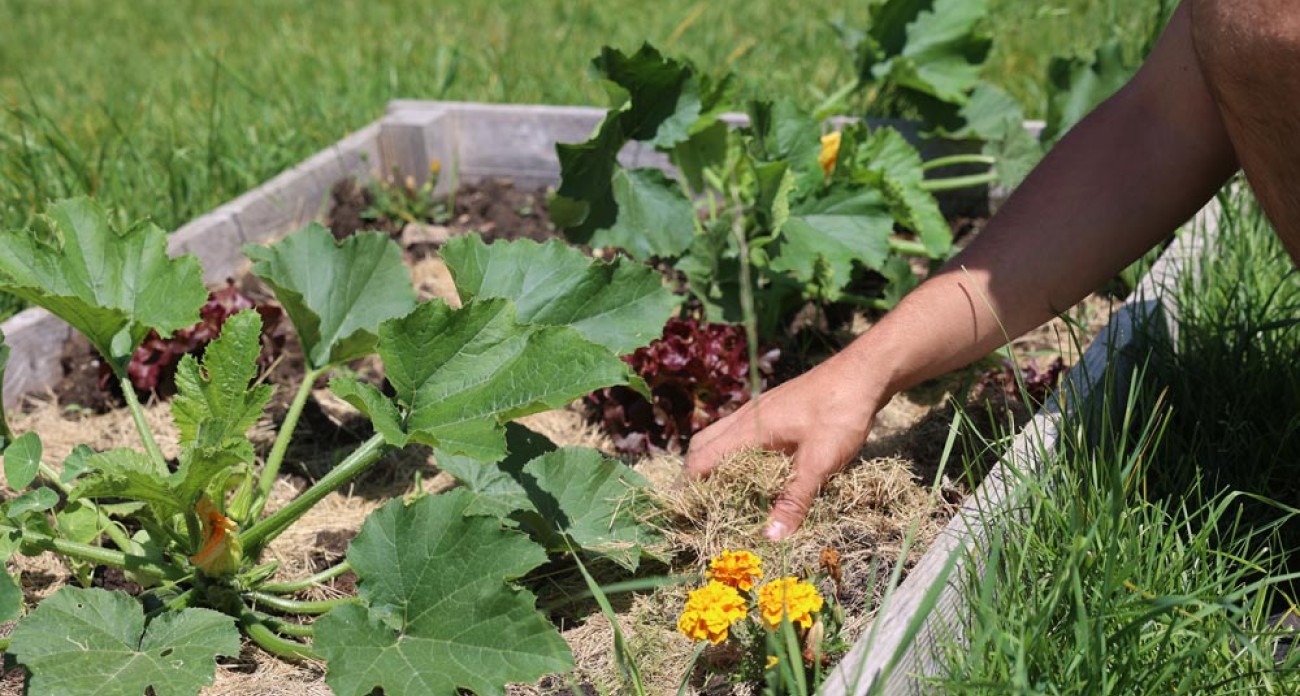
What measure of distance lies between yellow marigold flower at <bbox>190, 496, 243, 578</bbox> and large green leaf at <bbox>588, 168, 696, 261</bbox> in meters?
1.11

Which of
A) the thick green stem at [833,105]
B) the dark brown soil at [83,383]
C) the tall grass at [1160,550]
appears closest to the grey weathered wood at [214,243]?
the dark brown soil at [83,383]

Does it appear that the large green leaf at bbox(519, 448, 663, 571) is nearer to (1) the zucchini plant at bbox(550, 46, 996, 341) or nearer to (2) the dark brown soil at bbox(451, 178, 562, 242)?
(1) the zucchini plant at bbox(550, 46, 996, 341)

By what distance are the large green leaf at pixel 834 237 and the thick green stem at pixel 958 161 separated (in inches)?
17.0

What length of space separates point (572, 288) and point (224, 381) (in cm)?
63

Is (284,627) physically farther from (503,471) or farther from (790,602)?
(790,602)

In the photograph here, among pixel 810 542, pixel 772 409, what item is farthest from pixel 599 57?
pixel 810 542

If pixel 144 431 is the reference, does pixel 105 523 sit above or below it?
below

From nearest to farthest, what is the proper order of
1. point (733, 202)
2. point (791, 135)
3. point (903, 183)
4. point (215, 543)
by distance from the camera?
point (215, 543), point (733, 202), point (791, 135), point (903, 183)

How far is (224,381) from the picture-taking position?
1923 millimetres

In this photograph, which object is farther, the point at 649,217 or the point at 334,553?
the point at 649,217

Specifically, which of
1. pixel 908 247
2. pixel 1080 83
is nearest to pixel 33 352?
pixel 908 247

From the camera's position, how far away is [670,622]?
196 cm

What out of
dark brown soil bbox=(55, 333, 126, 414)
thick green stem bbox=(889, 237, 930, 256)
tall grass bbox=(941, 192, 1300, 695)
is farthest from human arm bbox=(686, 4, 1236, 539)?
dark brown soil bbox=(55, 333, 126, 414)

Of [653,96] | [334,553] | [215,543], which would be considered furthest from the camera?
[653,96]
